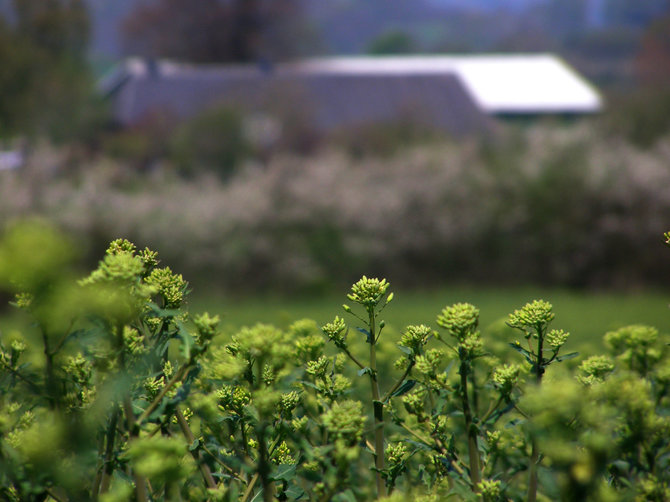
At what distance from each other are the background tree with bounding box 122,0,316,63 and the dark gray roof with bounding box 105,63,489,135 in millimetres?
1623

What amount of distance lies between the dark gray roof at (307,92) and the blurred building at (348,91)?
42 millimetres

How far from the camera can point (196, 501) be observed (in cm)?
128

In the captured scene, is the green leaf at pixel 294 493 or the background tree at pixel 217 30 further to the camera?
the background tree at pixel 217 30

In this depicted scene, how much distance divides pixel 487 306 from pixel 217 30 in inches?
1095

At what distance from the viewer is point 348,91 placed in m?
31.5

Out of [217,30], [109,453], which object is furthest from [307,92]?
[109,453]

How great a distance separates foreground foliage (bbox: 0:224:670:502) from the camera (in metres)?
0.85

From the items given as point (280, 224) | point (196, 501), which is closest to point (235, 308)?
point (280, 224)

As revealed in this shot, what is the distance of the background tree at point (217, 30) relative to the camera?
1270 inches

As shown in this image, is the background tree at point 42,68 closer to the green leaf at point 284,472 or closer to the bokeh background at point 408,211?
the bokeh background at point 408,211

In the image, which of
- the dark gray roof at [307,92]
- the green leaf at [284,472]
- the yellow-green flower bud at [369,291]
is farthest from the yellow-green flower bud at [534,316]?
the dark gray roof at [307,92]

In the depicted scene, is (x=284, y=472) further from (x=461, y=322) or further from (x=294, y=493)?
(x=461, y=322)

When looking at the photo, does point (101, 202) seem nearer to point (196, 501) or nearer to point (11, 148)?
point (196, 501)

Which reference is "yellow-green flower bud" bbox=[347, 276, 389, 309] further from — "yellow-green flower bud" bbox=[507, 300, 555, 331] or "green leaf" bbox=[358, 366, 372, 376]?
"yellow-green flower bud" bbox=[507, 300, 555, 331]
